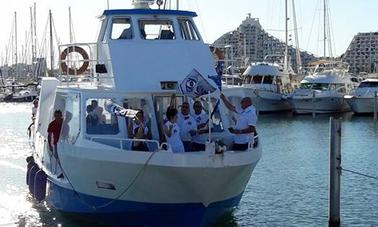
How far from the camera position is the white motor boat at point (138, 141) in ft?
46.2

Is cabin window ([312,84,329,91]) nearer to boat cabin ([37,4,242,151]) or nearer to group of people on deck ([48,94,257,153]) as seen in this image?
boat cabin ([37,4,242,151])

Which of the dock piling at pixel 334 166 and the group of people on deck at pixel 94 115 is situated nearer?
the group of people on deck at pixel 94 115

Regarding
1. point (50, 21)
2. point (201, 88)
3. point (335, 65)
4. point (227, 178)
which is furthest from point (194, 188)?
point (335, 65)

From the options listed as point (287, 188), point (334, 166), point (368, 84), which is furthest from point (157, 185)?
point (368, 84)

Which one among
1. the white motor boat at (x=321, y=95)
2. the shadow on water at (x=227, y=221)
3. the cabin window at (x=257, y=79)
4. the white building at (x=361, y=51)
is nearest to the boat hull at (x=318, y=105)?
the white motor boat at (x=321, y=95)

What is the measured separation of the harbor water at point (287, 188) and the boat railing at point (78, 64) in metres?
3.69

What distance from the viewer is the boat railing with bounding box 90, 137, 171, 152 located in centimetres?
1395

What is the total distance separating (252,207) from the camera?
62.6ft

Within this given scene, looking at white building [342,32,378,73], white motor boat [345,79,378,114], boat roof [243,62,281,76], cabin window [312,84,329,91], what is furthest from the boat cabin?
white building [342,32,378,73]

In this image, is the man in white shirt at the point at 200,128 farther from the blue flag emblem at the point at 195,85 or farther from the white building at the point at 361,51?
the white building at the point at 361,51

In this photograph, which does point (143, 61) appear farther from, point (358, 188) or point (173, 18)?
point (358, 188)

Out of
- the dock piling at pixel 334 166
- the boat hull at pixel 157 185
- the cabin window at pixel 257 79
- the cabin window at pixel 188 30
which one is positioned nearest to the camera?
the boat hull at pixel 157 185

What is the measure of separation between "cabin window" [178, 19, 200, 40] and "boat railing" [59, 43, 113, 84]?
7.38ft

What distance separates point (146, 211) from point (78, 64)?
590 centimetres
